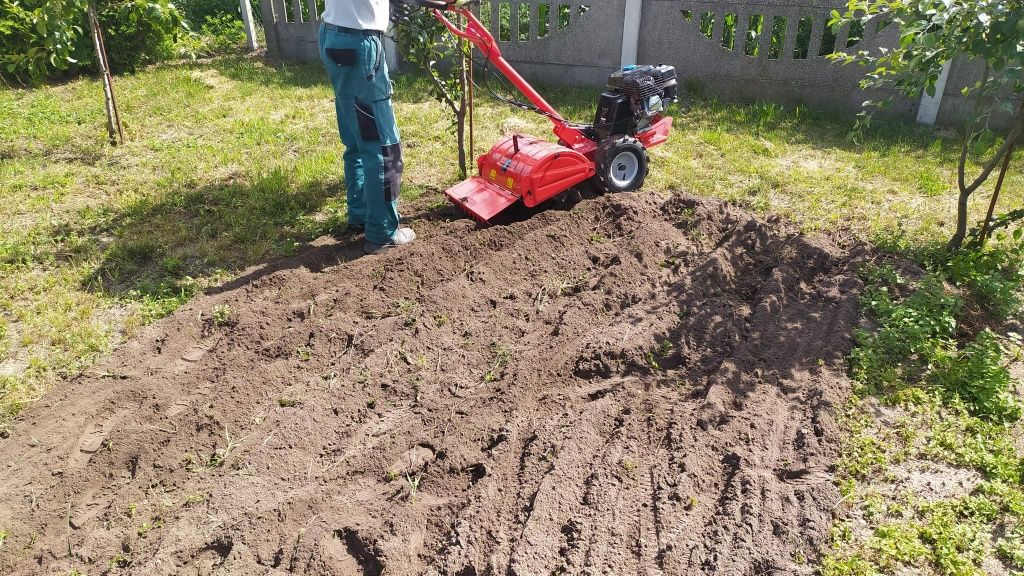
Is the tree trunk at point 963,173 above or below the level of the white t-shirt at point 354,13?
below

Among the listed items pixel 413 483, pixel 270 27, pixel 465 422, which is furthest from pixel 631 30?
pixel 413 483

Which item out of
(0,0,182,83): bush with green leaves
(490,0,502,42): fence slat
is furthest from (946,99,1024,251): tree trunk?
(0,0,182,83): bush with green leaves

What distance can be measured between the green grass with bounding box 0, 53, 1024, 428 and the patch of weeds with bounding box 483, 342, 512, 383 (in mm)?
2222

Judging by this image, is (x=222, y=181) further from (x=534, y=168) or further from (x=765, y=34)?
(x=765, y=34)

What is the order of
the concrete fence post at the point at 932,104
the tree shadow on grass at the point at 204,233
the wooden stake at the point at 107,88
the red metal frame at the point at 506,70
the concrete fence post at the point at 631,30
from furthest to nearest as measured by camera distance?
the concrete fence post at the point at 631,30 → the concrete fence post at the point at 932,104 → the wooden stake at the point at 107,88 → the red metal frame at the point at 506,70 → the tree shadow on grass at the point at 204,233

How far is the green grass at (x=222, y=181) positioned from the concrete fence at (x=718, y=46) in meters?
0.40

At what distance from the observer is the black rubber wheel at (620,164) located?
5809mm

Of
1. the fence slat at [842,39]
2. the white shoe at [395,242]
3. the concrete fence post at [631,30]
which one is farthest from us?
the concrete fence post at [631,30]

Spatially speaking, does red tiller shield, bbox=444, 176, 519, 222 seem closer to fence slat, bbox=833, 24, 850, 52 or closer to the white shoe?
the white shoe

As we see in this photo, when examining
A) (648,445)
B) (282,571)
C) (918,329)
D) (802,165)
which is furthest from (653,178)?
(282,571)

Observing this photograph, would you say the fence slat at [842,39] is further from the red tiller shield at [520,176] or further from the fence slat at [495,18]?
the red tiller shield at [520,176]

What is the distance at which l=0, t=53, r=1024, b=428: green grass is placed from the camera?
4.99 m

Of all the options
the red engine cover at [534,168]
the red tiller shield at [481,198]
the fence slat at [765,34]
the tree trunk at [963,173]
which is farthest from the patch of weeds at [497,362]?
the fence slat at [765,34]

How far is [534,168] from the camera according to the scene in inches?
212
